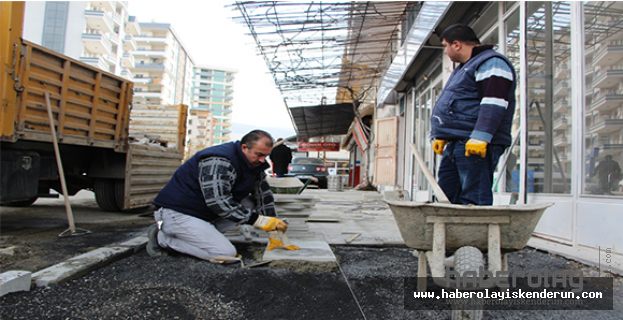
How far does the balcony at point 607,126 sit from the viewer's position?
108 inches

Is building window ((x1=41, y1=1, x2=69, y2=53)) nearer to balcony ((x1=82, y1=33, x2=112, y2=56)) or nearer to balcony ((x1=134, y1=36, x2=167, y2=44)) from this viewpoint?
balcony ((x1=82, y1=33, x2=112, y2=56))

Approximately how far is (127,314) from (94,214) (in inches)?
183

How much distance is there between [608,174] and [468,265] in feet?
6.36

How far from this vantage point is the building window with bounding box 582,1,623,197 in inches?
108

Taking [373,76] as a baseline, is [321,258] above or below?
below

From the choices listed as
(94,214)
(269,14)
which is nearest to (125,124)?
(94,214)

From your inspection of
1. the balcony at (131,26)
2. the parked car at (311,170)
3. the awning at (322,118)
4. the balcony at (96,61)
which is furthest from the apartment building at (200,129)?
the parked car at (311,170)

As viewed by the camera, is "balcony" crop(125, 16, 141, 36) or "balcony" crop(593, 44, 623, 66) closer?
"balcony" crop(593, 44, 623, 66)

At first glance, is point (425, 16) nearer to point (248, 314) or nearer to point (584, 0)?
point (584, 0)

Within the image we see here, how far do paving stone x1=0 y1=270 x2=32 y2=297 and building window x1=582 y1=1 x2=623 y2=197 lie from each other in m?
3.76

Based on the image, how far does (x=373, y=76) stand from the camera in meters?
14.0

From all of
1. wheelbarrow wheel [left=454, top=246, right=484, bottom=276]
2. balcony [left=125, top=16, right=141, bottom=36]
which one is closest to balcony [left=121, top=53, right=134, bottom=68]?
balcony [left=125, top=16, right=141, bottom=36]

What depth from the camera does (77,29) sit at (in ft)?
147

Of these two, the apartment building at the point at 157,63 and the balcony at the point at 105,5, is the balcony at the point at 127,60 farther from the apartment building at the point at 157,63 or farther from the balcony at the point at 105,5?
the balcony at the point at 105,5
